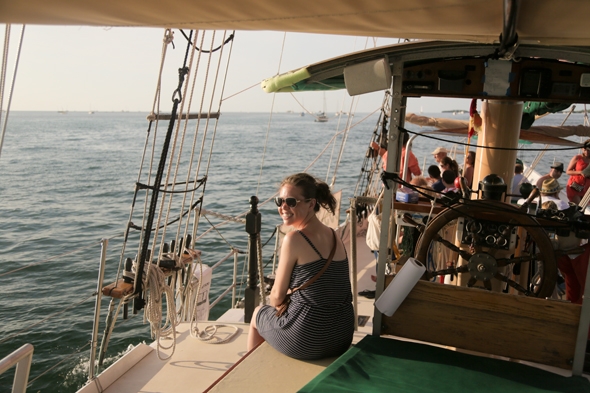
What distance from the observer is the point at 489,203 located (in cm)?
314

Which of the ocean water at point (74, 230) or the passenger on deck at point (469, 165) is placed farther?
the ocean water at point (74, 230)

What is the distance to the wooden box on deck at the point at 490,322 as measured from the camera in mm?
2920

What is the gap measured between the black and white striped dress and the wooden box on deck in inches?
14.9

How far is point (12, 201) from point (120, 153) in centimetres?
1821

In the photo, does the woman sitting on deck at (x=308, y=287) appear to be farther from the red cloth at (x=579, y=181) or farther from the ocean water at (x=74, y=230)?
the red cloth at (x=579, y=181)

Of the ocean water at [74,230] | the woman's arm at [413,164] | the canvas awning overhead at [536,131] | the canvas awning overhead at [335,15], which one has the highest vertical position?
the canvas awning overhead at [536,131]

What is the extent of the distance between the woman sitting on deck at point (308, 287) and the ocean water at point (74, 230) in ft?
4.47

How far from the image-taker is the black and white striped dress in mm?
2916

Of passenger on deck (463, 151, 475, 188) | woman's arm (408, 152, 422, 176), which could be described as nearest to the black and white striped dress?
passenger on deck (463, 151, 475, 188)

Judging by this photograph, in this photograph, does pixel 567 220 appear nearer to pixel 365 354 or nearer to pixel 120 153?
pixel 365 354

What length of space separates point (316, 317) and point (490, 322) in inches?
37.6

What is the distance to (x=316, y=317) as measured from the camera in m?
2.92

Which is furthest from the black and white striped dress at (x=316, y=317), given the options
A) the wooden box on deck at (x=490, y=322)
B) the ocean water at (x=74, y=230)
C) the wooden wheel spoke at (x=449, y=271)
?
the ocean water at (x=74, y=230)

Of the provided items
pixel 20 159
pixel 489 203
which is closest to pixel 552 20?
pixel 489 203
